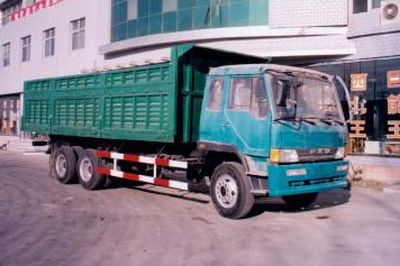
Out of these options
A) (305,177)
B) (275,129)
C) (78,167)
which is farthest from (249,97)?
(78,167)

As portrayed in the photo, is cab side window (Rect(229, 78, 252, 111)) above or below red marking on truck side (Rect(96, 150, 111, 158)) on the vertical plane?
above

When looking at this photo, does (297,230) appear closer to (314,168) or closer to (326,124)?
(314,168)

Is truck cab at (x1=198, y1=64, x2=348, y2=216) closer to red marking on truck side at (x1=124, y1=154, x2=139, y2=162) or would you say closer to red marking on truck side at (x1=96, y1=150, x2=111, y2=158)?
red marking on truck side at (x1=124, y1=154, x2=139, y2=162)

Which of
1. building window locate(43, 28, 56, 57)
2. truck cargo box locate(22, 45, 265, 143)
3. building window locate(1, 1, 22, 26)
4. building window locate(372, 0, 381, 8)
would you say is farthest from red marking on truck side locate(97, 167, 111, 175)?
building window locate(1, 1, 22, 26)

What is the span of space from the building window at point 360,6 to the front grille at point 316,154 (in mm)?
9517

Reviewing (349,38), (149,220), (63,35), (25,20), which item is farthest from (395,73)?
(25,20)

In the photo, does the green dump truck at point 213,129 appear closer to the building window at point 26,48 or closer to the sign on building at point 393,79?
the sign on building at point 393,79

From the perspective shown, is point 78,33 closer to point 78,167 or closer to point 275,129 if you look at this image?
point 78,167

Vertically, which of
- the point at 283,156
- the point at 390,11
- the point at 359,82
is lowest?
the point at 283,156

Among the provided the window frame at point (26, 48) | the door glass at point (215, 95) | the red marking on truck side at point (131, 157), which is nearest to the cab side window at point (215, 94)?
the door glass at point (215, 95)

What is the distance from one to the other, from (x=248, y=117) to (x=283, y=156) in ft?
2.91

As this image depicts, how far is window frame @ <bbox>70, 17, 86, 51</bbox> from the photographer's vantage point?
93.0ft

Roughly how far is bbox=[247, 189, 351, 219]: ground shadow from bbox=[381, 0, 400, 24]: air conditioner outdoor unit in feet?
21.4

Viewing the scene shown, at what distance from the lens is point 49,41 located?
3216 centimetres
